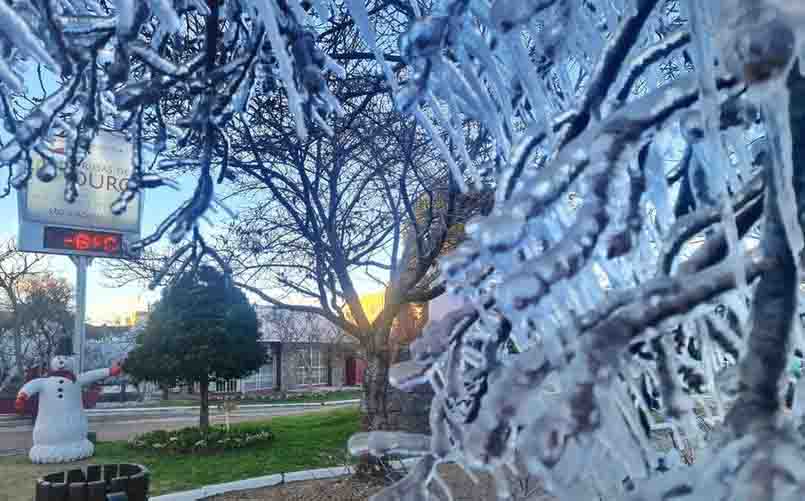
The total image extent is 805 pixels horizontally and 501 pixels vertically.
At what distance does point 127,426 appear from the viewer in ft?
54.2

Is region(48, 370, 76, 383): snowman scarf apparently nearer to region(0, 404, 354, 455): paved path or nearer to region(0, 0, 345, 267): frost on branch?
region(0, 404, 354, 455): paved path

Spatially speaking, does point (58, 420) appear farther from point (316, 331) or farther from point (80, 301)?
point (316, 331)

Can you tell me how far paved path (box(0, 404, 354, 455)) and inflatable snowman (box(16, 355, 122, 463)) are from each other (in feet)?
5.29

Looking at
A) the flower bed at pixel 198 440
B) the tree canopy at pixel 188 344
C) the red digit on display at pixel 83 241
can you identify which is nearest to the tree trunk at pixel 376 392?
the flower bed at pixel 198 440

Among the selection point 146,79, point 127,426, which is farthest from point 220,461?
point 146,79

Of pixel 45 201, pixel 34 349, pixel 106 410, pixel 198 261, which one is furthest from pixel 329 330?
pixel 198 261

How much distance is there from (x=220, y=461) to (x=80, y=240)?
645 centimetres

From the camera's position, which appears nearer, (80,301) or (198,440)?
(198,440)

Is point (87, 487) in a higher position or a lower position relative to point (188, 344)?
lower

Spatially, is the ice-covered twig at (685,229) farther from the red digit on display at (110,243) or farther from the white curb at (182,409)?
the white curb at (182,409)

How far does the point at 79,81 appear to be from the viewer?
2.21m

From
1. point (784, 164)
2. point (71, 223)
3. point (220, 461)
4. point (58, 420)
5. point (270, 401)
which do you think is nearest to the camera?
point (784, 164)

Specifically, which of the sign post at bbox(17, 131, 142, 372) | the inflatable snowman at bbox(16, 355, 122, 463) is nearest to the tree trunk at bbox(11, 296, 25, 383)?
the sign post at bbox(17, 131, 142, 372)

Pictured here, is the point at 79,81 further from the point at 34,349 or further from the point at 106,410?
the point at 34,349
